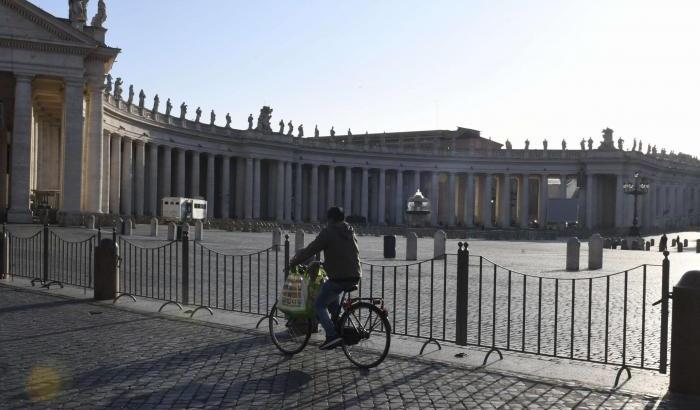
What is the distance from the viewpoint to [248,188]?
9319 centimetres

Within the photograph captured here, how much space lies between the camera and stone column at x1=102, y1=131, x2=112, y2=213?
196 ft

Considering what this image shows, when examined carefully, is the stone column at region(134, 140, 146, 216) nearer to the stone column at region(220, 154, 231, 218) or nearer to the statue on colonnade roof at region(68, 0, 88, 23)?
the stone column at region(220, 154, 231, 218)

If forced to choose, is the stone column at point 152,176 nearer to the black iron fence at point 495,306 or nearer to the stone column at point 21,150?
the stone column at point 21,150

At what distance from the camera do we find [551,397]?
898 centimetres

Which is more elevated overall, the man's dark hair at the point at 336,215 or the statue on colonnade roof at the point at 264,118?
the statue on colonnade roof at the point at 264,118

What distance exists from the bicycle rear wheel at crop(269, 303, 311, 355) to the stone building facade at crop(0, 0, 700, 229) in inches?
1256

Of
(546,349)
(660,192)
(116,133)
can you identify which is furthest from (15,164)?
(660,192)

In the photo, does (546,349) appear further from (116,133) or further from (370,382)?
(116,133)

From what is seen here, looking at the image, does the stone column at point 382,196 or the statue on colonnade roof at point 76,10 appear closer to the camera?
the statue on colonnade roof at point 76,10

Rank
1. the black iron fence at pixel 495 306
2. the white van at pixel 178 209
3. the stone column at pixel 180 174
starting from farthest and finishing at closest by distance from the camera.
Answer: the stone column at pixel 180 174
the white van at pixel 178 209
the black iron fence at pixel 495 306

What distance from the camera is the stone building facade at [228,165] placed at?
166 feet

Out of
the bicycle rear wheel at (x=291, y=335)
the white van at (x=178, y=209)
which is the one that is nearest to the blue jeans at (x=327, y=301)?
the bicycle rear wheel at (x=291, y=335)

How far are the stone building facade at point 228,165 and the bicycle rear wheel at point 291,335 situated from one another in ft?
105

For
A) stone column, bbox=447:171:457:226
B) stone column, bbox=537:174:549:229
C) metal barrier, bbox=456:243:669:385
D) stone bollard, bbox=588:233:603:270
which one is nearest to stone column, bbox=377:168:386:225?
stone column, bbox=447:171:457:226
